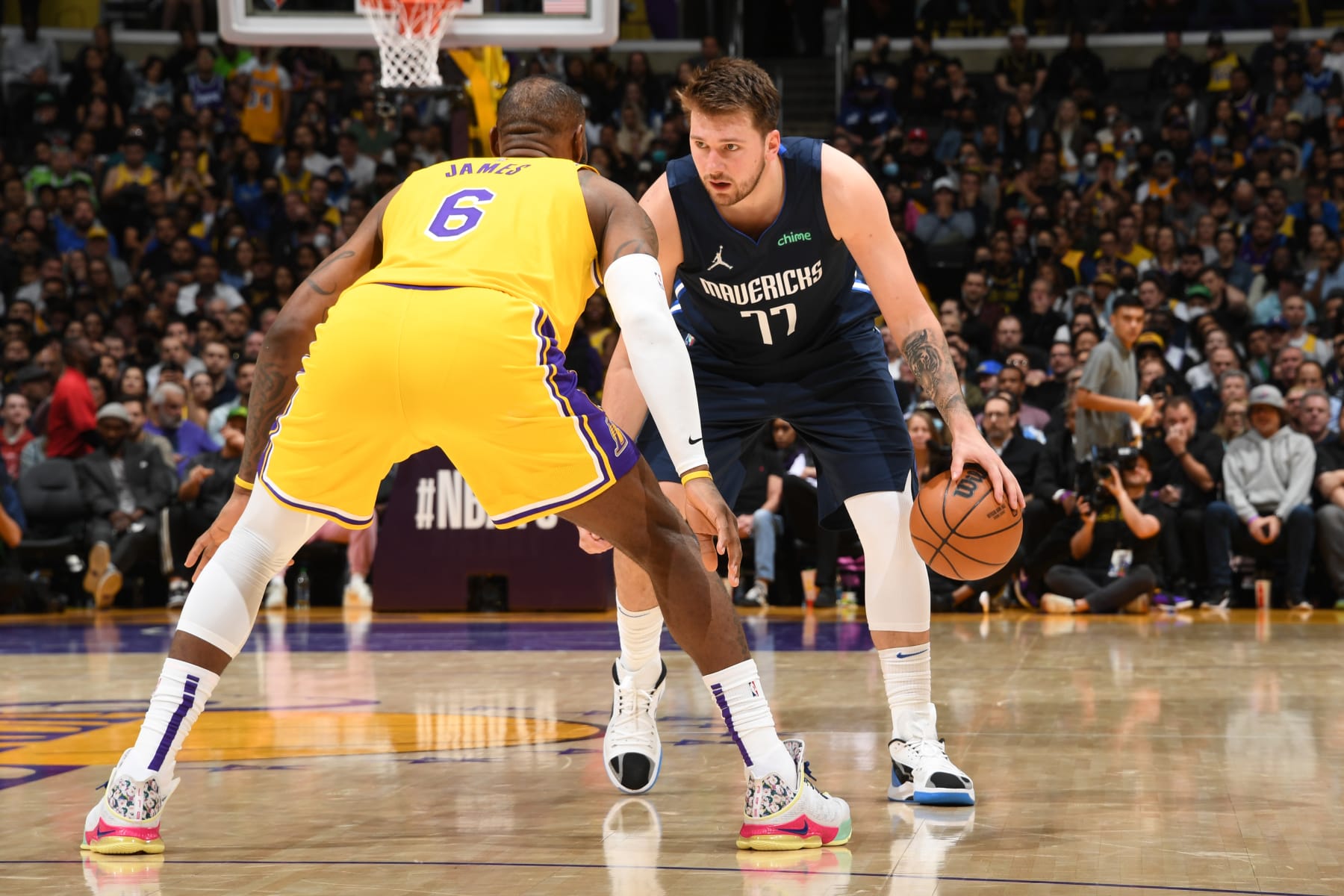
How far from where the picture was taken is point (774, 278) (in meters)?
4.38

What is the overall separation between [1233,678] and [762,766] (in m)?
3.80

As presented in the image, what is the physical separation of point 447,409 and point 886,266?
1479mm

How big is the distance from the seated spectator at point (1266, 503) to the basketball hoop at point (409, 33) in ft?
20.6

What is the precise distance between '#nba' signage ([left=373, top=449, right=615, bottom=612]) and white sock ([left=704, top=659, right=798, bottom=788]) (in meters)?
6.92

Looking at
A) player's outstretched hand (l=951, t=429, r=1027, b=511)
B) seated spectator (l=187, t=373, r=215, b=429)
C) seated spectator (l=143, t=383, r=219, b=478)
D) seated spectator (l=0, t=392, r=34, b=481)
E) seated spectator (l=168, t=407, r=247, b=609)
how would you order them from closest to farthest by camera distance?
player's outstretched hand (l=951, t=429, r=1027, b=511), seated spectator (l=168, t=407, r=247, b=609), seated spectator (l=0, t=392, r=34, b=481), seated spectator (l=143, t=383, r=219, b=478), seated spectator (l=187, t=373, r=215, b=429)

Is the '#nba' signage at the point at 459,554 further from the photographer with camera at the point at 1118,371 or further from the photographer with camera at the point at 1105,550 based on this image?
the photographer with camera at the point at 1118,371

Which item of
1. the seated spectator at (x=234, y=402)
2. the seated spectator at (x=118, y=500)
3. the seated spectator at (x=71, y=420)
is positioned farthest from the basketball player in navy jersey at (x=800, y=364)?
the seated spectator at (x=71, y=420)

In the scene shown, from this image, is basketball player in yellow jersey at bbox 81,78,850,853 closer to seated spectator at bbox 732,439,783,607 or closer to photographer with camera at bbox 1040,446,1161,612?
photographer with camera at bbox 1040,446,1161,612

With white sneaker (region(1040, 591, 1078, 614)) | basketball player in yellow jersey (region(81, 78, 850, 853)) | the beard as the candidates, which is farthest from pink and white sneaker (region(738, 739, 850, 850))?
white sneaker (region(1040, 591, 1078, 614))

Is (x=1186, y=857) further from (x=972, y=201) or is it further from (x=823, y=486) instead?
(x=972, y=201)

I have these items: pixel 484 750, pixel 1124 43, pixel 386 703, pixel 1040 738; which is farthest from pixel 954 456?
pixel 1124 43

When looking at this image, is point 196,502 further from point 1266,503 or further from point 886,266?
point 886,266

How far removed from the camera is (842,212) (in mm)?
4242

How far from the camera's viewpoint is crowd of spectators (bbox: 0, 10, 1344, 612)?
11117mm
